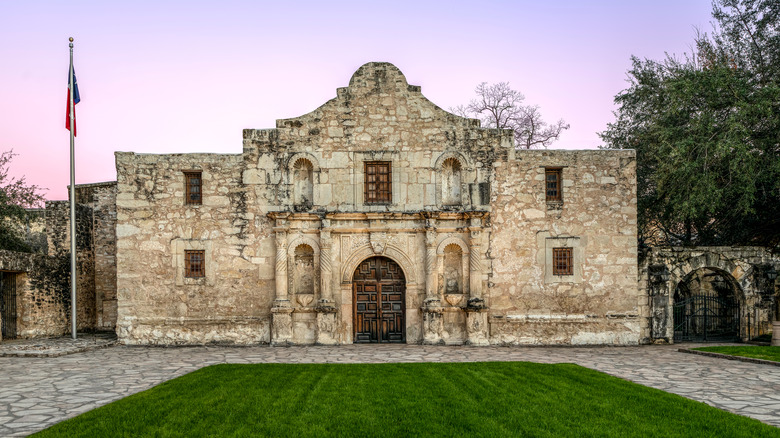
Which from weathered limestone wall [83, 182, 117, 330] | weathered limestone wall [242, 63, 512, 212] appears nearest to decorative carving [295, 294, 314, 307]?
weathered limestone wall [242, 63, 512, 212]

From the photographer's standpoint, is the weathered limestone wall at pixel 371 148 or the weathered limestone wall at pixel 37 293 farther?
the weathered limestone wall at pixel 37 293

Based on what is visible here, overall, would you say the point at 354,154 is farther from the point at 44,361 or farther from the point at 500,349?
the point at 44,361

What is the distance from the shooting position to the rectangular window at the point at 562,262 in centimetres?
1664

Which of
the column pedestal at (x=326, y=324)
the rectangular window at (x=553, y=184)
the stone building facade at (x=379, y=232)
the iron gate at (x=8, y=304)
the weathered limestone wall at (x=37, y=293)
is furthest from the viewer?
the weathered limestone wall at (x=37, y=293)

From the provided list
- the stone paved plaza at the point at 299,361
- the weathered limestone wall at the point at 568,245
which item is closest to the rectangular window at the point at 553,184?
the weathered limestone wall at the point at 568,245

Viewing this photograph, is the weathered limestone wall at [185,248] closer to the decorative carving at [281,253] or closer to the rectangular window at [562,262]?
the decorative carving at [281,253]

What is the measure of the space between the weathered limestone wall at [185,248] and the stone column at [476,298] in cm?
570

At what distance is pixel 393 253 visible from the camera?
16484mm

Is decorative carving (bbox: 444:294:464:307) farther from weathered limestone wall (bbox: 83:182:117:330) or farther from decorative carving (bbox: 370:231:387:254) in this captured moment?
weathered limestone wall (bbox: 83:182:117:330)

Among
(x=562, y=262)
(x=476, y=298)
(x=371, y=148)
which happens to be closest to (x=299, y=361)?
(x=476, y=298)

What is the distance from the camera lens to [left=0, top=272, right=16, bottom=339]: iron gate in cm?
1817

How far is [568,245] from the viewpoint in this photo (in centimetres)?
1662

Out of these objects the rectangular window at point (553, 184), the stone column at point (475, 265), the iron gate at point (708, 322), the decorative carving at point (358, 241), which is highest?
the rectangular window at point (553, 184)

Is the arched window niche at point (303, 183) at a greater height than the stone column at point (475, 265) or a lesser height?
greater
